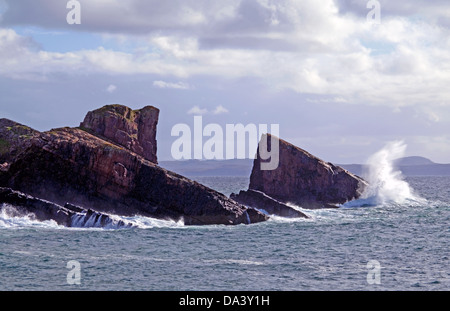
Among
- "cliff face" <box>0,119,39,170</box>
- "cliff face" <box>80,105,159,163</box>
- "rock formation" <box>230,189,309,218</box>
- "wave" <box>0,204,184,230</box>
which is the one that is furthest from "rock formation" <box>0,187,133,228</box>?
"rock formation" <box>230,189,309,218</box>

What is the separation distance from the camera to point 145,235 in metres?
51.8

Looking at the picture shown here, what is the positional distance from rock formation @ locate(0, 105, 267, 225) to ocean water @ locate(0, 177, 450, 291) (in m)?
1.78

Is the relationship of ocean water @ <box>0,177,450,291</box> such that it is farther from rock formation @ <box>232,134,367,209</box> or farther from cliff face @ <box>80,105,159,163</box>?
rock formation @ <box>232,134,367,209</box>

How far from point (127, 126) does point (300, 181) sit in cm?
2542

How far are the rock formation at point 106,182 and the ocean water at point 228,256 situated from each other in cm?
178

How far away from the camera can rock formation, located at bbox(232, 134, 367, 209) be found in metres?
81.8

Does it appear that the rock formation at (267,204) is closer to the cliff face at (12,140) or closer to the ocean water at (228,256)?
the ocean water at (228,256)

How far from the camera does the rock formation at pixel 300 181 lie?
81750 mm

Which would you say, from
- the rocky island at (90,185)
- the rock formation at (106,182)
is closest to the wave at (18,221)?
the rocky island at (90,185)

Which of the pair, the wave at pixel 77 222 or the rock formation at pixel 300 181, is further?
the rock formation at pixel 300 181

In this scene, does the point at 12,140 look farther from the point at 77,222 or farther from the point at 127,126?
the point at 127,126

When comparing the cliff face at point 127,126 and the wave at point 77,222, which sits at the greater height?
the cliff face at point 127,126
